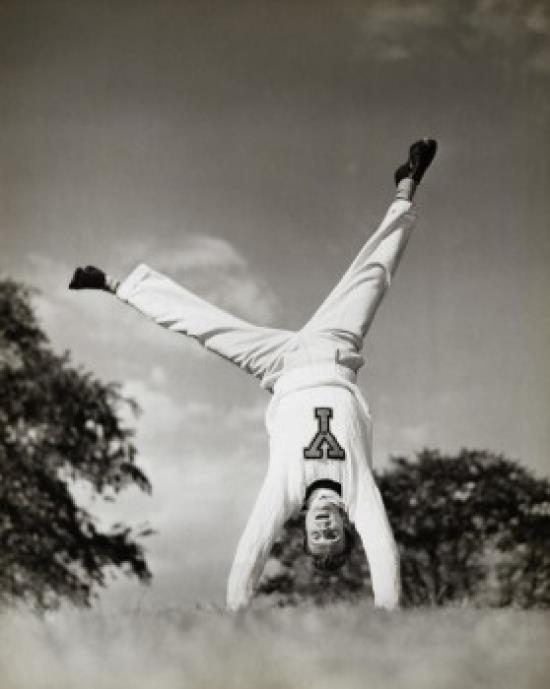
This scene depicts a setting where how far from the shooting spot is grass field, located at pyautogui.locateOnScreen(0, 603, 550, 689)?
2656mm

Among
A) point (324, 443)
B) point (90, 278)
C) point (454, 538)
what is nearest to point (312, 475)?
point (324, 443)

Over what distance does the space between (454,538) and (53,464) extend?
193 cm

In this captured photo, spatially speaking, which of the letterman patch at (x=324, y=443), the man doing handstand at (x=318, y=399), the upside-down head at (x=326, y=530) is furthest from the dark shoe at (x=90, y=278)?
the upside-down head at (x=326, y=530)

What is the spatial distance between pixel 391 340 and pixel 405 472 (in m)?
1.15

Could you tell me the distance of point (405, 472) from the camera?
510cm

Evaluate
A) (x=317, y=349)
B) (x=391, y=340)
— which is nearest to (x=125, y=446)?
(x=391, y=340)

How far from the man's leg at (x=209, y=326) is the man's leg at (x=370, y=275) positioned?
137 mm

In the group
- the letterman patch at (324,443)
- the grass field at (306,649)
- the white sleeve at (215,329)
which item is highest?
the white sleeve at (215,329)

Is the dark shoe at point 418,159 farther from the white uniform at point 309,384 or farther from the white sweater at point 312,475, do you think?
the white sweater at point 312,475

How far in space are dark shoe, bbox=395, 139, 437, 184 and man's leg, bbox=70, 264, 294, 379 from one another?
0.69 meters

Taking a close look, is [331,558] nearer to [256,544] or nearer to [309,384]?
[256,544]

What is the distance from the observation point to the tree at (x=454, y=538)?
15.0ft

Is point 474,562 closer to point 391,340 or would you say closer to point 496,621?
point 391,340

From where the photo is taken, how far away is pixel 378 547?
2.83m
